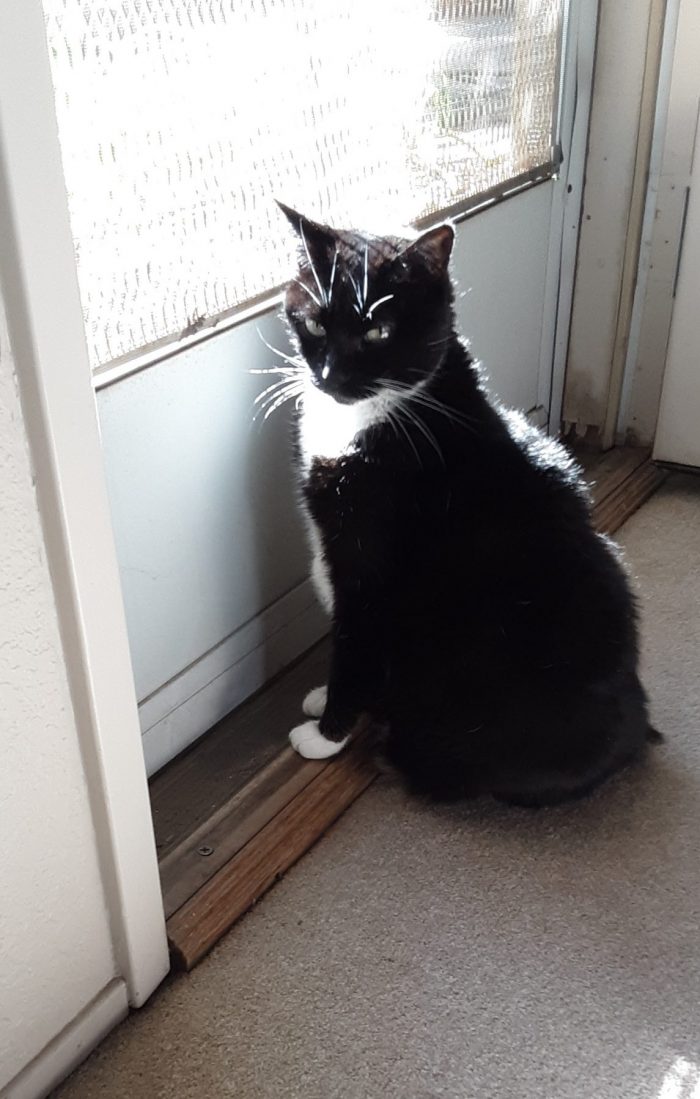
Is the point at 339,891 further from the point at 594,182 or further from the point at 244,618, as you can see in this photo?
the point at 594,182

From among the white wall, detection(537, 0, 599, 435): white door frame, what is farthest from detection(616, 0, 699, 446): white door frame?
the white wall

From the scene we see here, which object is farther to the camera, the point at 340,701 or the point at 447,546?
the point at 340,701

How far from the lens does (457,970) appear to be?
39.0 inches

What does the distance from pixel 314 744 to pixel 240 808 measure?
0.39 ft

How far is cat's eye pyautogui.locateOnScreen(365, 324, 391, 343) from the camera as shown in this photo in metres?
1.03

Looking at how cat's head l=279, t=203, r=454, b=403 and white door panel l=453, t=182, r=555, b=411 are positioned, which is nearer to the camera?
cat's head l=279, t=203, r=454, b=403

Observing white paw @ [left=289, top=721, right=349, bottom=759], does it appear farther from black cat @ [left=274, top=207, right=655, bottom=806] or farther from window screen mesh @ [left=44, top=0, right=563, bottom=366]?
window screen mesh @ [left=44, top=0, right=563, bottom=366]

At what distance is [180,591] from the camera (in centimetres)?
115

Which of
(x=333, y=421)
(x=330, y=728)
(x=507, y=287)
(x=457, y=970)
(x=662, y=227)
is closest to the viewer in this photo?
(x=457, y=970)

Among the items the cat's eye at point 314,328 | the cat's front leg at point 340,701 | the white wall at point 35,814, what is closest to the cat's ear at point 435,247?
the cat's eye at point 314,328

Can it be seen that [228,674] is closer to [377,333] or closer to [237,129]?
[377,333]

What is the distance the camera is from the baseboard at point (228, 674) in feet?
3.90

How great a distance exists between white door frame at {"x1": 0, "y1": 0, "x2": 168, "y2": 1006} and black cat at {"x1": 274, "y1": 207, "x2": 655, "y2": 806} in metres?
0.36

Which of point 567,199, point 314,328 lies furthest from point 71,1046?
point 567,199
